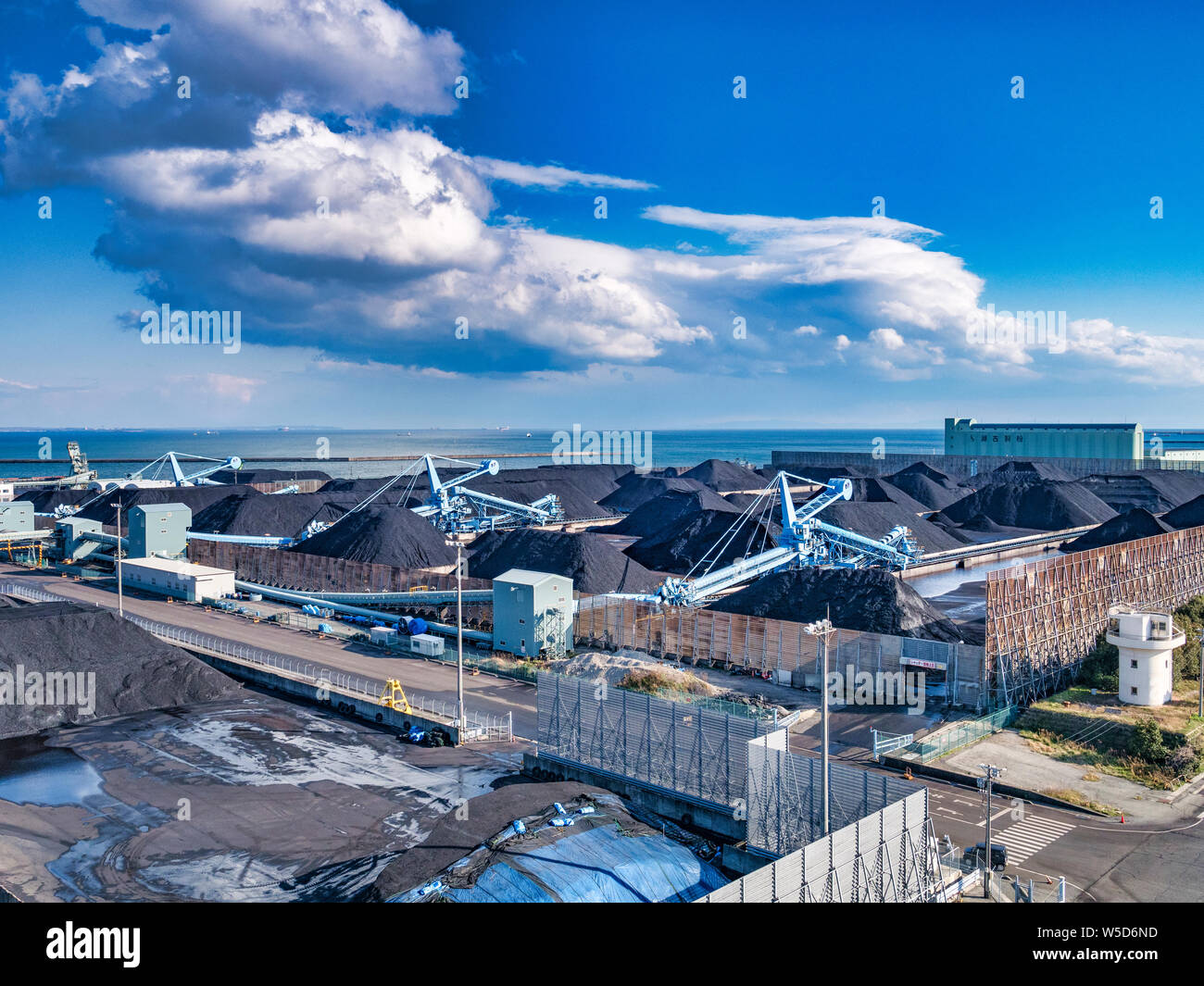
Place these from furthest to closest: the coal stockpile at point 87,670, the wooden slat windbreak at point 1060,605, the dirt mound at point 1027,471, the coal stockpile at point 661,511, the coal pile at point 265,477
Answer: the coal pile at point 265,477 → the dirt mound at point 1027,471 → the coal stockpile at point 661,511 → the wooden slat windbreak at point 1060,605 → the coal stockpile at point 87,670

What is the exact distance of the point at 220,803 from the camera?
80.4 feet

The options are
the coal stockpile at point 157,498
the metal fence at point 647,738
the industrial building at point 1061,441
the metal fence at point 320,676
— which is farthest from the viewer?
the industrial building at point 1061,441

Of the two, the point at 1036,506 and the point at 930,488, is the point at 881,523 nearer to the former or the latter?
the point at 1036,506

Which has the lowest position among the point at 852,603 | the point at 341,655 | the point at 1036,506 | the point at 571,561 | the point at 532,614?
the point at 341,655

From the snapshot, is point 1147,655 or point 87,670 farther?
point 87,670

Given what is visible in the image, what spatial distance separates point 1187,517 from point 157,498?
91332 millimetres

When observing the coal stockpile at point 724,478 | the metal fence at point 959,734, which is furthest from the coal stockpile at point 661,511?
the metal fence at point 959,734

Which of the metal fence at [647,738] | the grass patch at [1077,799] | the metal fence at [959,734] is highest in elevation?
the metal fence at [647,738]

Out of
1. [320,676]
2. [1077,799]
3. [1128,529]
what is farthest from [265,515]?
[1077,799]

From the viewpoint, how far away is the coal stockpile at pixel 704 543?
61.3 meters

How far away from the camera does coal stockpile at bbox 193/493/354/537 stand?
254 ft

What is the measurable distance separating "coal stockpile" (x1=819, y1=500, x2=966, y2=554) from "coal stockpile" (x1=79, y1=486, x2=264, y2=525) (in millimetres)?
51166

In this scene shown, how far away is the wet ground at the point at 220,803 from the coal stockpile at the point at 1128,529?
52.3 meters

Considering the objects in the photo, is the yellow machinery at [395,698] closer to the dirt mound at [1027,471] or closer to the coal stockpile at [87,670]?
the coal stockpile at [87,670]
